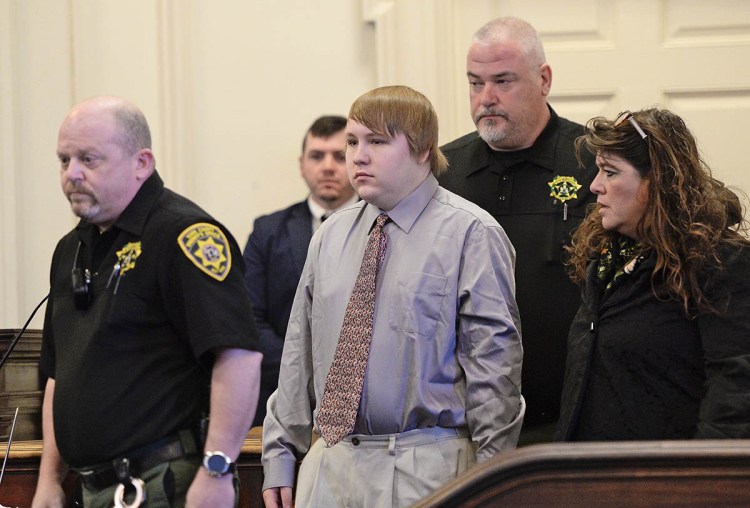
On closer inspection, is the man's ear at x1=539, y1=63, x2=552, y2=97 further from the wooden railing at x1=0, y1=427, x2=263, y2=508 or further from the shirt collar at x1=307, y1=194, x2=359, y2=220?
the wooden railing at x1=0, y1=427, x2=263, y2=508

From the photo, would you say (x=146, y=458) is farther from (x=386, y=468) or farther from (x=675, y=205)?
(x=675, y=205)

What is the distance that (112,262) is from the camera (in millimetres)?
2635

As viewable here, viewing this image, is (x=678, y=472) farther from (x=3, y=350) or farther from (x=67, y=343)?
(x=3, y=350)

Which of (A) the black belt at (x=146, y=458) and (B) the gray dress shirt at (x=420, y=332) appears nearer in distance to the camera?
(A) the black belt at (x=146, y=458)

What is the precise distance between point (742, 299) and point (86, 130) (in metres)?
1.47

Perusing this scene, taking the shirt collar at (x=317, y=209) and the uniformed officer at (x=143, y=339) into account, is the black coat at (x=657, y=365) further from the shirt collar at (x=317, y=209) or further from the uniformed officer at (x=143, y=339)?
the shirt collar at (x=317, y=209)

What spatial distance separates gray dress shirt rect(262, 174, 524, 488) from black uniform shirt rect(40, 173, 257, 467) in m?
0.36

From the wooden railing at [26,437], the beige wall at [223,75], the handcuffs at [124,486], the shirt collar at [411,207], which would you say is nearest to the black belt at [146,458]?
the handcuffs at [124,486]

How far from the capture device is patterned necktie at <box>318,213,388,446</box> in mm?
2748

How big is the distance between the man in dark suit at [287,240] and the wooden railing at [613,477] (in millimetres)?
2327

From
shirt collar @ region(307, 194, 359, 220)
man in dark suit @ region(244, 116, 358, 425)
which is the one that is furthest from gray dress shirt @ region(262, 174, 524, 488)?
shirt collar @ region(307, 194, 359, 220)

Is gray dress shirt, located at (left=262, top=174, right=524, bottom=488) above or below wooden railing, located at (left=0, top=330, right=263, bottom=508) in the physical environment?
above

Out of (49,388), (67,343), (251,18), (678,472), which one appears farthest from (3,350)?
(678,472)

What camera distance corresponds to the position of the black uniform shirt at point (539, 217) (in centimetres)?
327
